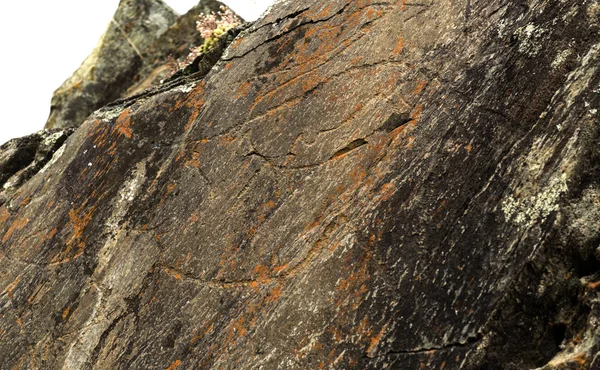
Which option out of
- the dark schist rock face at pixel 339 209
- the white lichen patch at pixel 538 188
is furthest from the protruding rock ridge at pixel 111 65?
the white lichen patch at pixel 538 188

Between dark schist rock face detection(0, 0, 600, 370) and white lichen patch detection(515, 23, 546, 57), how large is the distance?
0.02 m

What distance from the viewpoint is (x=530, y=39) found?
17.4ft

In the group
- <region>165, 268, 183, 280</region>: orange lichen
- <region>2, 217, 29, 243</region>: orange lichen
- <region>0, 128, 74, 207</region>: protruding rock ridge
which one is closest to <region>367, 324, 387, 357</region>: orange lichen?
<region>165, 268, 183, 280</region>: orange lichen

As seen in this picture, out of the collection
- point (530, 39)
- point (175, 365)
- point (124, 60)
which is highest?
point (124, 60)

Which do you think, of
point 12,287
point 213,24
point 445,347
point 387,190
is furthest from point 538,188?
point 213,24

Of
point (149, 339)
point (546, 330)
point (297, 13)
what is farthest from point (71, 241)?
point (546, 330)

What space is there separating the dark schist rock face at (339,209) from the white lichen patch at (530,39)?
0.02 m

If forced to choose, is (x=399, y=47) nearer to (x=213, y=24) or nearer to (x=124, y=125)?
(x=124, y=125)

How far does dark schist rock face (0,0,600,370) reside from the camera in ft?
14.4

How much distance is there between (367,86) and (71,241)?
3571mm

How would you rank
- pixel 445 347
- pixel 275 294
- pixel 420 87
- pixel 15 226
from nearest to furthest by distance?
pixel 445 347 → pixel 275 294 → pixel 420 87 → pixel 15 226

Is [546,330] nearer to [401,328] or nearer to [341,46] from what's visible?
[401,328]

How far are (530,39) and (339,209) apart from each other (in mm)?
2123

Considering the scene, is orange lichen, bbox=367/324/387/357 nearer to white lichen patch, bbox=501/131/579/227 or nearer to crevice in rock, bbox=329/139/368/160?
white lichen patch, bbox=501/131/579/227
